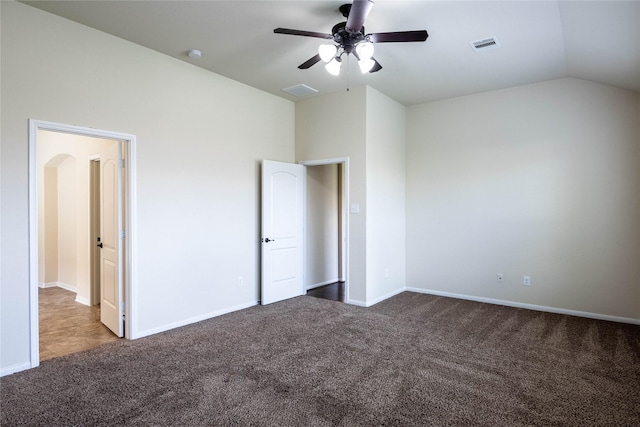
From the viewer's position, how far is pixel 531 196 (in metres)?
4.71

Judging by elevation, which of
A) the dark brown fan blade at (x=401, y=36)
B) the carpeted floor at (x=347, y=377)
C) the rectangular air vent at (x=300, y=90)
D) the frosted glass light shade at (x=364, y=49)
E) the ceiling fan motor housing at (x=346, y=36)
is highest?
the rectangular air vent at (x=300, y=90)

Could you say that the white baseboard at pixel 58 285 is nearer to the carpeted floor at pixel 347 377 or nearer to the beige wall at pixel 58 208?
the beige wall at pixel 58 208

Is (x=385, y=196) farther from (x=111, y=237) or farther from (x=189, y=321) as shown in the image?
(x=111, y=237)

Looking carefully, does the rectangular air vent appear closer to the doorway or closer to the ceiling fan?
the doorway

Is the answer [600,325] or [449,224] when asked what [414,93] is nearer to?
[449,224]

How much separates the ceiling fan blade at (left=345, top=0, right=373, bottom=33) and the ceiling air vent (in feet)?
5.04

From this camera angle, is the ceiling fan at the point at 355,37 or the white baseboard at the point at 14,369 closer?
the ceiling fan at the point at 355,37

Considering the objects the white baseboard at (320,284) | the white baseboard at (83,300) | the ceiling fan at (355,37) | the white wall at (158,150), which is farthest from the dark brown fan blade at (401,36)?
the white baseboard at (83,300)

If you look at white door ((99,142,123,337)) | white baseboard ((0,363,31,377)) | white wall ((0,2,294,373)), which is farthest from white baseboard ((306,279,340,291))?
white baseboard ((0,363,31,377))

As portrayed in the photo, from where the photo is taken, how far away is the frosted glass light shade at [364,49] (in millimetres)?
2744

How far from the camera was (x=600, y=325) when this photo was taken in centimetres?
405

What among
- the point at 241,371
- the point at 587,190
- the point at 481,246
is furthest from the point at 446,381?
the point at 587,190

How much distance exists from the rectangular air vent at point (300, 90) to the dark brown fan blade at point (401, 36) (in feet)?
7.15

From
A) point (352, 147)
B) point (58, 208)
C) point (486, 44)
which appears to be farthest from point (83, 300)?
point (486, 44)
